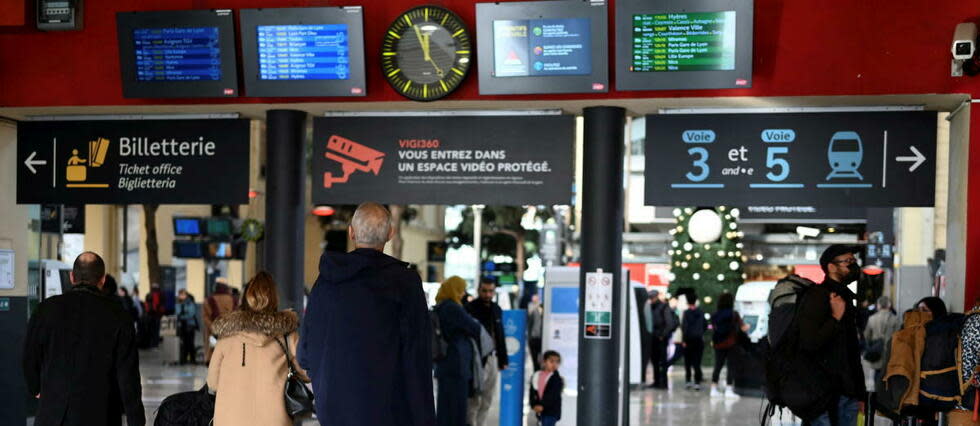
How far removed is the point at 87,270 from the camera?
755 cm

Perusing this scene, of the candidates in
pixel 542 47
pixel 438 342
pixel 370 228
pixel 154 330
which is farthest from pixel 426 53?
pixel 154 330

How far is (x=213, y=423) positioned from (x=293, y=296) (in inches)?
150

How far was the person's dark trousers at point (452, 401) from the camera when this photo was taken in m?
11.3

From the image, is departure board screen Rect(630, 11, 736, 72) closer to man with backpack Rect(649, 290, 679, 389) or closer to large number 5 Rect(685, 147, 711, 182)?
large number 5 Rect(685, 147, 711, 182)

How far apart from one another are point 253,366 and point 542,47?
393 centimetres

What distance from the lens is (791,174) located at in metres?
9.88

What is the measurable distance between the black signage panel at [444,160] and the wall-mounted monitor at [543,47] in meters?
0.59

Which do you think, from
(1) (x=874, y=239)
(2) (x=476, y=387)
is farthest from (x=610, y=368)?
(1) (x=874, y=239)

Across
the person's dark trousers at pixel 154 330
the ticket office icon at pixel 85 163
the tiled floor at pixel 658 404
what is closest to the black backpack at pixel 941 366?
the tiled floor at pixel 658 404

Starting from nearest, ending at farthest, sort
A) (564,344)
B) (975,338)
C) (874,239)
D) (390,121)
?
(975,338), (390,121), (564,344), (874,239)

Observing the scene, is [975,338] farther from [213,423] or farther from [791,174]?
[213,423]

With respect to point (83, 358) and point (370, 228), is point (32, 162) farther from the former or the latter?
point (370, 228)

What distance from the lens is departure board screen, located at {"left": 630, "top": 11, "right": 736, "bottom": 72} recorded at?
9.38m

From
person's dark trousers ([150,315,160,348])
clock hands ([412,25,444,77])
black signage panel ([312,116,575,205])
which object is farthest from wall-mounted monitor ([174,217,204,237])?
clock hands ([412,25,444,77])
